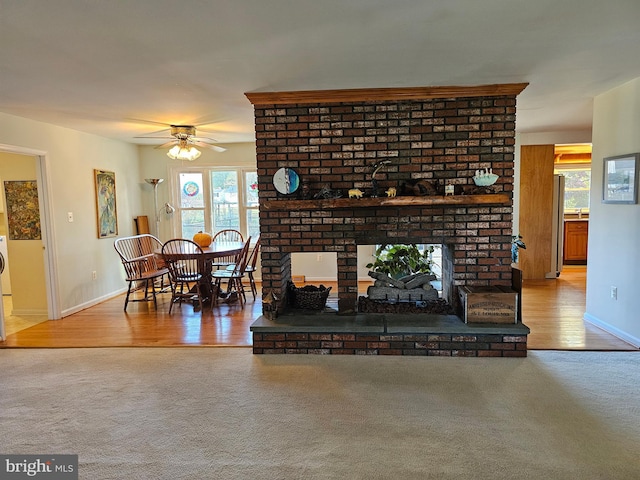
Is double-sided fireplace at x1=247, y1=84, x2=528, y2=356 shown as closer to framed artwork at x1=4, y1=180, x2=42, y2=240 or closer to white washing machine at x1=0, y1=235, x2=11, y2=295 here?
framed artwork at x1=4, y1=180, x2=42, y2=240

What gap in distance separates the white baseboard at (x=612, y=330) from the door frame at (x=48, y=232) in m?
5.68

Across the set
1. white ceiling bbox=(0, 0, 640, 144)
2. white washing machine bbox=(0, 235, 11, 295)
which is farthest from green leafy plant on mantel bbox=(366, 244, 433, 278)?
white washing machine bbox=(0, 235, 11, 295)

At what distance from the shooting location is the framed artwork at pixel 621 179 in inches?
132

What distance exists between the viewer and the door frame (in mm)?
4438

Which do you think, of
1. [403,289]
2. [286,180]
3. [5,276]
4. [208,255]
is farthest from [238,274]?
[5,276]

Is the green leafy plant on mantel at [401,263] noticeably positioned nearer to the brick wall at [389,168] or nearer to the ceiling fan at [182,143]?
the brick wall at [389,168]

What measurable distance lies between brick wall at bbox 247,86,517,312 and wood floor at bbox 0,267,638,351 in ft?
2.57

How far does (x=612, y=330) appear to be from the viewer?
3.69 metres

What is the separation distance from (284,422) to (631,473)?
169cm

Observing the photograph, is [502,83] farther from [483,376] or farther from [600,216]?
[483,376]

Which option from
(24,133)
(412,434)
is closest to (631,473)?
(412,434)

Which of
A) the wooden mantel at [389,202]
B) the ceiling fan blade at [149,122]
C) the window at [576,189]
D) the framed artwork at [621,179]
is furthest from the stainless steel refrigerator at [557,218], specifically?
the ceiling fan blade at [149,122]

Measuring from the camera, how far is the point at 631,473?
72.3 inches

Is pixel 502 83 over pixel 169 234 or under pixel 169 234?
over
